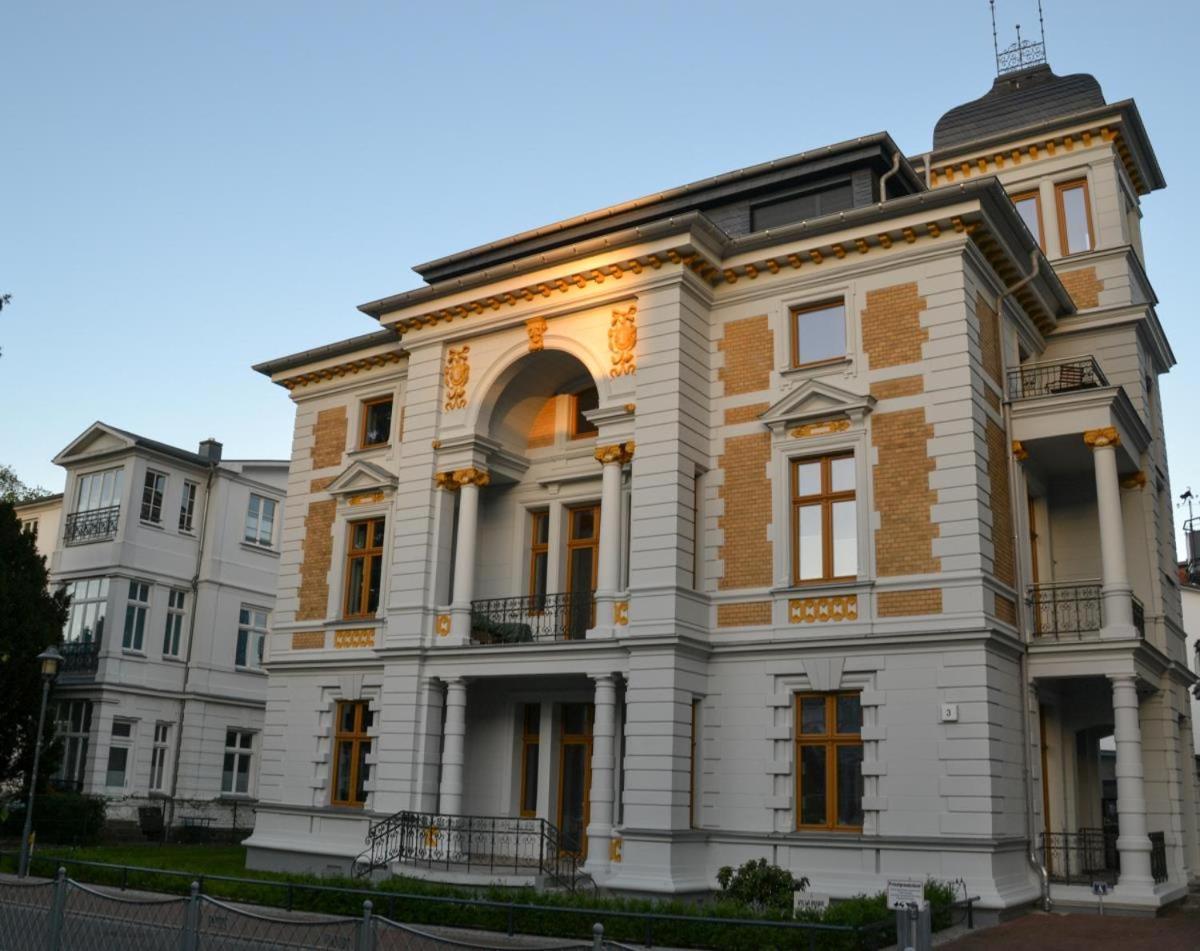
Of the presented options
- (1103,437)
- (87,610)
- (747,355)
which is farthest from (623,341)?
(87,610)

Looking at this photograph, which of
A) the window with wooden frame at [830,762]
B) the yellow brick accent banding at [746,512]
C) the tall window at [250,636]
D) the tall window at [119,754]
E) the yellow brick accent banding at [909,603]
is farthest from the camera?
the tall window at [250,636]

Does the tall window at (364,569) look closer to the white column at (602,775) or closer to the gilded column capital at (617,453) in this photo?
the gilded column capital at (617,453)

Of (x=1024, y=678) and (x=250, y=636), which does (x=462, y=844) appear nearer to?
(x=1024, y=678)

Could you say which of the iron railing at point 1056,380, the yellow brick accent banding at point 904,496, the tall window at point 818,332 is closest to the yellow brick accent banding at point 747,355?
the tall window at point 818,332

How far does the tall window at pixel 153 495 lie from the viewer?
36.8 meters

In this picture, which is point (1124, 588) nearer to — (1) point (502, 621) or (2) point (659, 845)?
(2) point (659, 845)

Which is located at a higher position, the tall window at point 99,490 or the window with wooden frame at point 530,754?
the tall window at point 99,490

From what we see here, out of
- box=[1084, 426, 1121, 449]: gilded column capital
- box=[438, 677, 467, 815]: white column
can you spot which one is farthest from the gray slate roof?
box=[438, 677, 467, 815]: white column

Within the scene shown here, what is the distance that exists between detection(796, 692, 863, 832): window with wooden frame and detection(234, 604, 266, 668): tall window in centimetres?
2371

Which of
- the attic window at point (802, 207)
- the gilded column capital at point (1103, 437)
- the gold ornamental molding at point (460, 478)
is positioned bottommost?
the gold ornamental molding at point (460, 478)

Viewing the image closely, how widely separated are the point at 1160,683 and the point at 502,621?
12.8m

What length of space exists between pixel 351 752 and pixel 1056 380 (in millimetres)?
16468

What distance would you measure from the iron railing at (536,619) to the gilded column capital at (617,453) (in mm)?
3023

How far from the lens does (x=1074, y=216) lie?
2580cm
